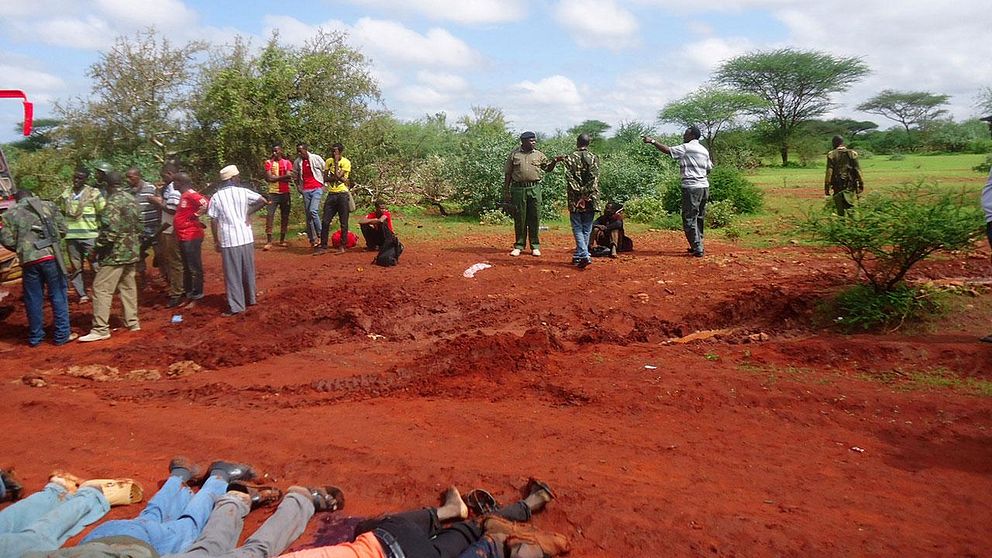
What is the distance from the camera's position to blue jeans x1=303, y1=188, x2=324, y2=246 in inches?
448

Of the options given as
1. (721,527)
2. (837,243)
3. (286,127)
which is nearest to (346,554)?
(721,527)

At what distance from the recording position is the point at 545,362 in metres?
6.08

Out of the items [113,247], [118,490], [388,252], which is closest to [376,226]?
[388,252]

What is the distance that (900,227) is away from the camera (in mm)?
6137

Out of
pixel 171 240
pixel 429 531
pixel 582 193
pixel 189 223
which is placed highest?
pixel 582 193

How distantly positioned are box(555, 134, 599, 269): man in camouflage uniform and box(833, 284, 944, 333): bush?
3.64 m

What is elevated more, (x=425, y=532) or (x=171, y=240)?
(x=171, y=240)

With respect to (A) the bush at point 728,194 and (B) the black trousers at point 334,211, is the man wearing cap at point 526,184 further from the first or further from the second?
(A) the bush at point 728,194

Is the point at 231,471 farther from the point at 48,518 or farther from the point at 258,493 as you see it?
the point at 48,518

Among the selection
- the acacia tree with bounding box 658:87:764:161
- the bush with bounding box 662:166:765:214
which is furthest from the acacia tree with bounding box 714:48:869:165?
the bush with bounding box 662:166:765:214

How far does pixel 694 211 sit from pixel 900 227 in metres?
3.63

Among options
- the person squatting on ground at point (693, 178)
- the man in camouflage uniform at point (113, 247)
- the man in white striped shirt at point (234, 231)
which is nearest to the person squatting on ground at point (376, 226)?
the man in white striped shirt at point (234, 231)

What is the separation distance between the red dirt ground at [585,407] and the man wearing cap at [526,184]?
5.32ft

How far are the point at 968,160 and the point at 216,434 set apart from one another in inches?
1415
